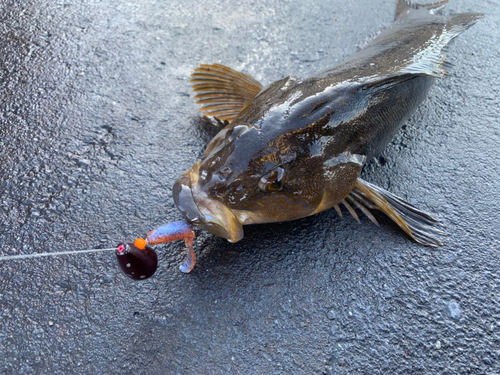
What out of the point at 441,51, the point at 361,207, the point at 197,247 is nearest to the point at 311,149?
the point at 361,207

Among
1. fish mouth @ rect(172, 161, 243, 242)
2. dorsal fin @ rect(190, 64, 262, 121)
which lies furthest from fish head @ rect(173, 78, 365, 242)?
dorsal fin @ rect(190, 64, 262, 121)

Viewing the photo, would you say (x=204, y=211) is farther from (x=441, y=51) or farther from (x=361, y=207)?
(x=441, y=51)

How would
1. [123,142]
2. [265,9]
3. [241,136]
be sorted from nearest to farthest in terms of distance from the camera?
[241,136] → [123,142] → [265,9]

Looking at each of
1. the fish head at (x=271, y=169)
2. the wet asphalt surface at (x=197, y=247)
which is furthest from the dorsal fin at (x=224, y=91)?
the fish head at (x=271, y=169)

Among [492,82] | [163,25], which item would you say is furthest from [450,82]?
[163,25]

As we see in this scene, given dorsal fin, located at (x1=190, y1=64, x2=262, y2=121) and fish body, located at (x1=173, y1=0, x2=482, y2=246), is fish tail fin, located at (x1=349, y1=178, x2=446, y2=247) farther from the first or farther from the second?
dorsal fin, located at (x1=190, y1=64, x2=262, y2=121)

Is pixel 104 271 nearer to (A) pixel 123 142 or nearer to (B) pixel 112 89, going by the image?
(A) pixel 123 142
